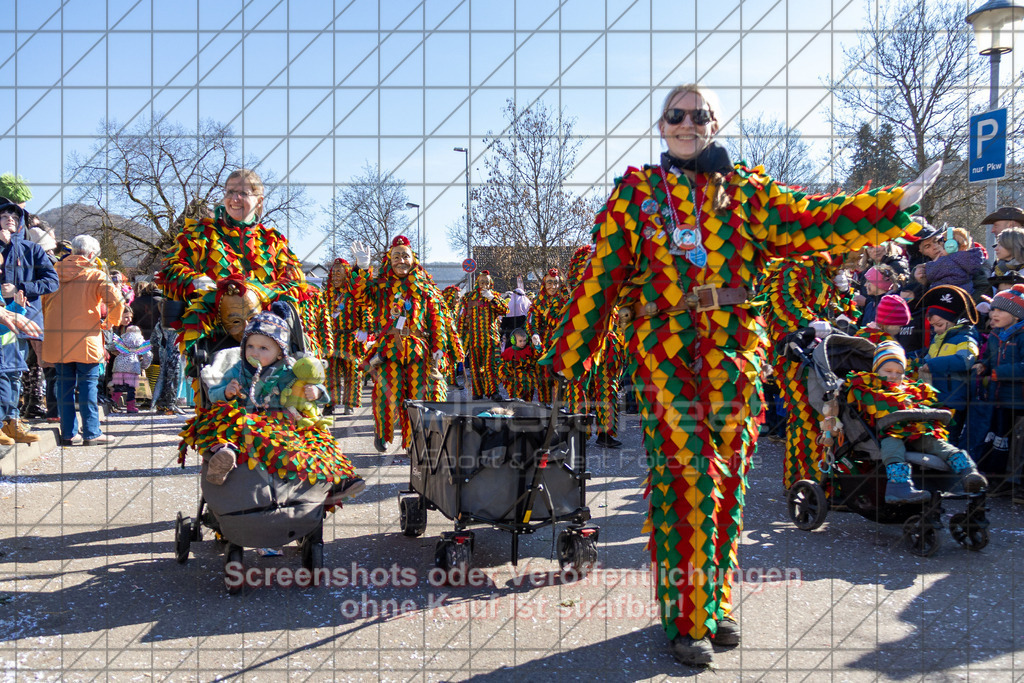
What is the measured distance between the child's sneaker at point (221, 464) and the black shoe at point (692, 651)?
1.98 metres

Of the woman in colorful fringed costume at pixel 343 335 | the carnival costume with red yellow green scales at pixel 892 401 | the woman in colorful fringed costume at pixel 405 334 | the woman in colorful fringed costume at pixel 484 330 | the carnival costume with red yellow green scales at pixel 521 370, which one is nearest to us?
the carnival costume with red yellow green scales at pixel 892 401

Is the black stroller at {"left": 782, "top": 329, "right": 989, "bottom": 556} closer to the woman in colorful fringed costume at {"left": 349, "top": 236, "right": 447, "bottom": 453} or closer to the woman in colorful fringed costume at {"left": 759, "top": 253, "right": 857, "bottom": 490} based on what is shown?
the woman in colorful fringed costume at {"left": 759, "top": 253, "right": 857, "bottom": 490}

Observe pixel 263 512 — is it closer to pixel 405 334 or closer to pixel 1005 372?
pixel 405 334

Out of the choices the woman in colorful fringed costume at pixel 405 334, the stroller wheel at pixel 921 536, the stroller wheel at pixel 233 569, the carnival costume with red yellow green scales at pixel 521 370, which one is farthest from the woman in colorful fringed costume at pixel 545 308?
the stroller wheel at pixel 233 569

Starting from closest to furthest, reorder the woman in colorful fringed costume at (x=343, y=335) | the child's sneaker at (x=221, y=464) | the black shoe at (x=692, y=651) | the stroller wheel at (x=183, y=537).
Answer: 1. the black shoe at (x=692, y=651)
2. the child's sneaker at (x=221, y=464)
3. the stroller wheel at (x=183, y=537)
4. the woman in colorful fringed costume at (x=343, y=335)

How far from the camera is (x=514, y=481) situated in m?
3.89

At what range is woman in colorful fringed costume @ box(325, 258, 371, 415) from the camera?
898 centimetres

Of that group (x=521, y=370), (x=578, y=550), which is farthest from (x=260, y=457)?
(x=521, y=370)

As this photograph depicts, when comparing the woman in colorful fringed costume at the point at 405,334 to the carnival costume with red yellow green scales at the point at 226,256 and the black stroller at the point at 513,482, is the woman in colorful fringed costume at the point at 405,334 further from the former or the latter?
the black stroller at the point at 513,482

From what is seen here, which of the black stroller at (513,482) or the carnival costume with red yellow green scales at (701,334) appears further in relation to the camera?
the black stroller at (513,482)

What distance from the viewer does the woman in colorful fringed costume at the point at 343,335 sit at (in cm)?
898

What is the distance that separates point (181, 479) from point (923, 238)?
20.4 ft

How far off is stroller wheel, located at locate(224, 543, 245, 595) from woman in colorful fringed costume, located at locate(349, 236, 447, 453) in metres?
2.85

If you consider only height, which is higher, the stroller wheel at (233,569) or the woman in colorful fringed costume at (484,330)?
the woman in colorful fringed costume at (484,330)
